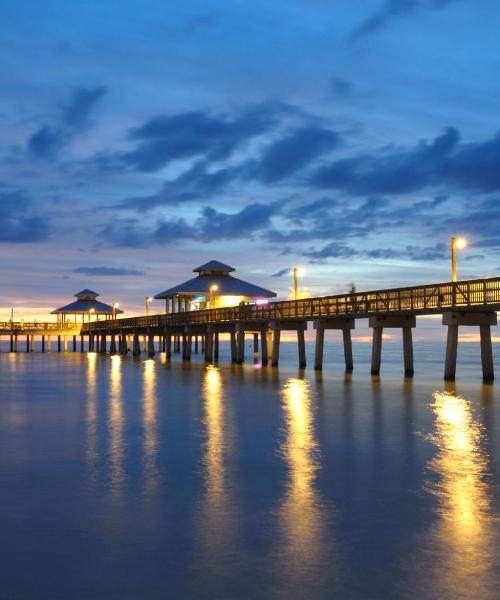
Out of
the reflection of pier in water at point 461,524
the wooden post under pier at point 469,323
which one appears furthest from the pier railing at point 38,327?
the reflection of pier in water at point 461,524

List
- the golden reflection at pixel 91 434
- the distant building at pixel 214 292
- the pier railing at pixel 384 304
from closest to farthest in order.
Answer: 1. the golden reflection at pixel 91 434
2. the pier railing at pixel 384 304
3. the distant building at pixel 214 292

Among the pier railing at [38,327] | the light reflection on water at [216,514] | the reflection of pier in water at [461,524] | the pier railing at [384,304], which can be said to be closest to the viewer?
the reflection of pier in water at [461,524]

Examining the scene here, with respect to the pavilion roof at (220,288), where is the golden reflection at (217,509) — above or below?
below

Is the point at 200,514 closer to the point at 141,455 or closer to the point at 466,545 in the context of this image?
the point at 466,545

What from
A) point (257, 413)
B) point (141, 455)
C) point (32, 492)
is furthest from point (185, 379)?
point (32, 492)

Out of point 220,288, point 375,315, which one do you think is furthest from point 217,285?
point 375,315

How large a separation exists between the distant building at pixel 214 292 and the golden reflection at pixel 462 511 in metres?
58.2

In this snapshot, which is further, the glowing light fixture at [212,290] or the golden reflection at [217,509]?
the glowing light fixture at [212,290]

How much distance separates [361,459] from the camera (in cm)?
1791

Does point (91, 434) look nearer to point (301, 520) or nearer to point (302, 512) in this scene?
point (302, 512)

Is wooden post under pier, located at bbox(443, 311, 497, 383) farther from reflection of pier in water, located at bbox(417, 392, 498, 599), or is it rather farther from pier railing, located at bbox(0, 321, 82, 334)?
pier railing, located at bbox(0, 321, 82, 334)

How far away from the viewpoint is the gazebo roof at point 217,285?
267 ft

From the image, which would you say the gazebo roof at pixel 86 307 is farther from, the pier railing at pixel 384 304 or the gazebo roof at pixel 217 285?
the pier railing at pixel 384 304

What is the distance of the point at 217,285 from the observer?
268 ft
